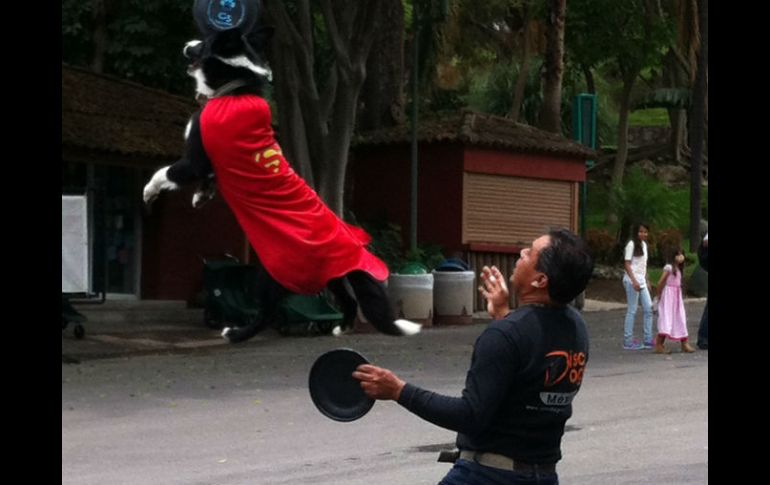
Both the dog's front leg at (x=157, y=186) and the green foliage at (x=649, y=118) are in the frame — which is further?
the green foliage at (x=649, y=118)

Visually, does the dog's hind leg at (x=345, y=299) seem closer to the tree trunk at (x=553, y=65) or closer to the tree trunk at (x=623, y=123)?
the tree trunk at (x=553, y=65)

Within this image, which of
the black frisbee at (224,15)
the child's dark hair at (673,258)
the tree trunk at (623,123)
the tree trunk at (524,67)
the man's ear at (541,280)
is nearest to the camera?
the black frisbee at (224,15)

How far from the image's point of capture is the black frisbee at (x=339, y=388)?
4.74 m

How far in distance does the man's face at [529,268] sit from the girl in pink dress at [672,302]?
14085 millimetres

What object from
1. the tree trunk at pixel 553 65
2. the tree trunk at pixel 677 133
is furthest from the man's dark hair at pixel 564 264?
the tree trunk at pixel 677 133

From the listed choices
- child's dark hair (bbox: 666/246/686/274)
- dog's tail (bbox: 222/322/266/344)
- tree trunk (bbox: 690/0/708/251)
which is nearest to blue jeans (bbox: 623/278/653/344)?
child's dark hair (bbox: 666/246/686/274)

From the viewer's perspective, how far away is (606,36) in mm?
40656

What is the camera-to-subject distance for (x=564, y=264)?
533 centimetres

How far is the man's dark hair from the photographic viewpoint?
533 cm

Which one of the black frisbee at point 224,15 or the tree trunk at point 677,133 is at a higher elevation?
the tree trunk at point 677,133

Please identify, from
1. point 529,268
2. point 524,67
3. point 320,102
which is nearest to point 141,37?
point 524,67

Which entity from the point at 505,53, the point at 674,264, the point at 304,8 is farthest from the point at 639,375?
the point at 505,53
